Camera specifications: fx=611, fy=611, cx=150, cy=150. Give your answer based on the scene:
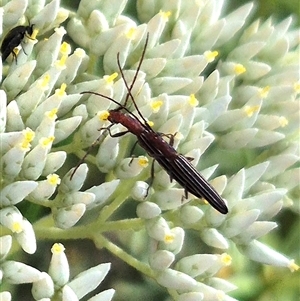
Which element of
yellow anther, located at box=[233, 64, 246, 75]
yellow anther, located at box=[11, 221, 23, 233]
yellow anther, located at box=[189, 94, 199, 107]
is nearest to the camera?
yellow anther, located at box=[11, 221, 23, 233]

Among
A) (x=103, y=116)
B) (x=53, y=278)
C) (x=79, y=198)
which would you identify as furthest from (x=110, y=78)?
(x=53, y=278)

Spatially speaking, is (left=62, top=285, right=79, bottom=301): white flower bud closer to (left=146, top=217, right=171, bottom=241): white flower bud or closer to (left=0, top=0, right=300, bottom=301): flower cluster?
(left=0, top=0, right=300, bottom=301): flower cluster

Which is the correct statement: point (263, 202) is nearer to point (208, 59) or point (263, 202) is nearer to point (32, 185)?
point (208, 59)

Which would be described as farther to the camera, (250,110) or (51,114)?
(250,110)

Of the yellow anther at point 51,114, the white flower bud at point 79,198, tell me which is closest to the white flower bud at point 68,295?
the white flower bud at point 79,198

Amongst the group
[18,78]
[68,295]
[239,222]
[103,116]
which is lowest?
[239,222]

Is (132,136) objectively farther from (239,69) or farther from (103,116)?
(239,69)

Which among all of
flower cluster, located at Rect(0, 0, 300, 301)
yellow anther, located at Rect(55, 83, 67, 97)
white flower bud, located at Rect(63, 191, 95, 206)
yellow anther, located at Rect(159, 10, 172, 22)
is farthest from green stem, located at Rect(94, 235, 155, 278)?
yellow anther, located at Rect(159, 10, 172, 22)
